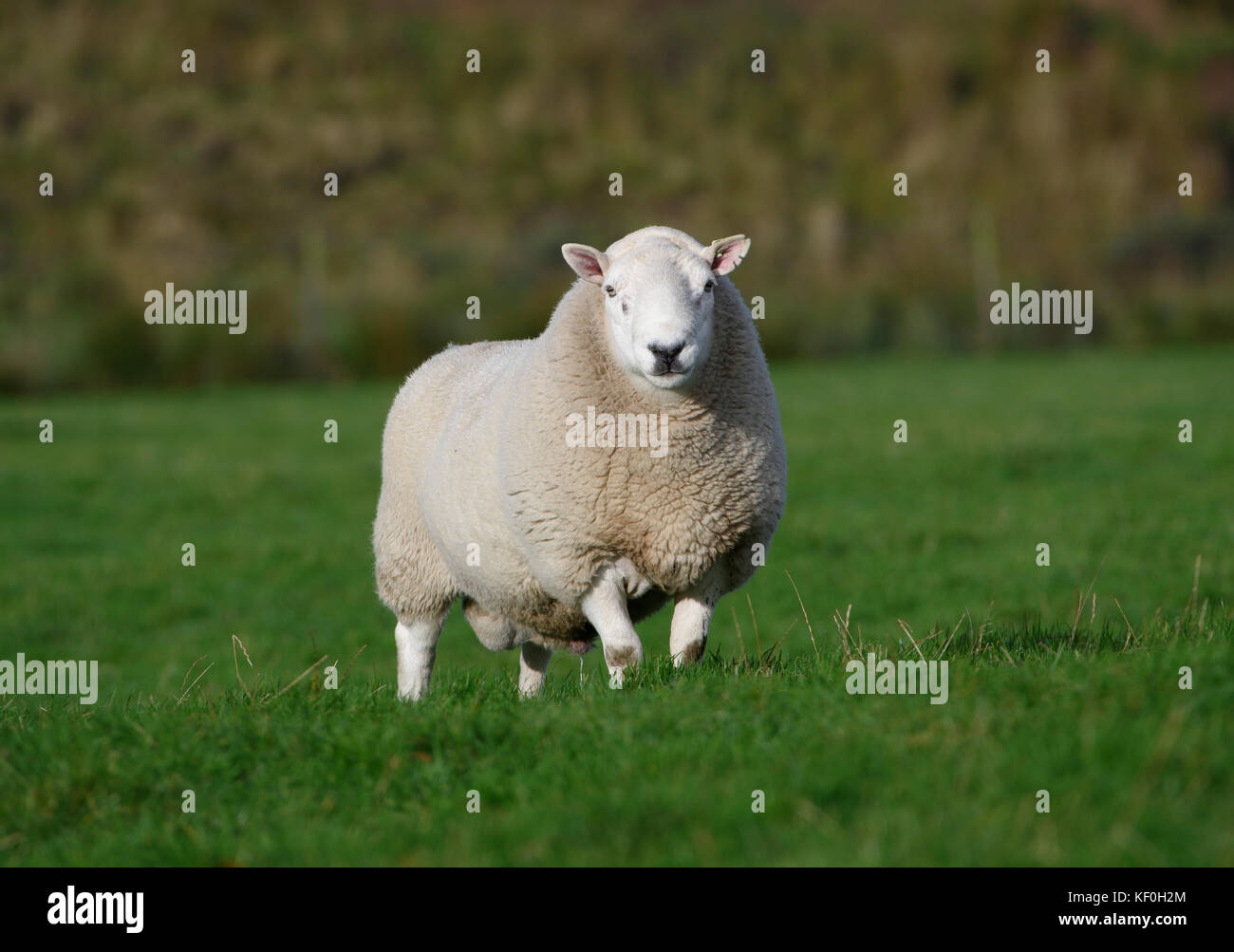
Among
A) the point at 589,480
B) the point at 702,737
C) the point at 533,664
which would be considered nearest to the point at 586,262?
the point at 589,480

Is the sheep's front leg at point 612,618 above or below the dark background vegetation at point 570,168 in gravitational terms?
below

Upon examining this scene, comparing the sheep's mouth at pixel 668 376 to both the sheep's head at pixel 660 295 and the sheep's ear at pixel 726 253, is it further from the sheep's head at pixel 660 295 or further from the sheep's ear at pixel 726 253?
the sheep's ear at pixel 726 253

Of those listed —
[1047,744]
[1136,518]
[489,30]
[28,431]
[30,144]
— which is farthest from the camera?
[489,30]

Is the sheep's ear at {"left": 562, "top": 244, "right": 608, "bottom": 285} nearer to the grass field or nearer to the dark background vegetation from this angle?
the grass field

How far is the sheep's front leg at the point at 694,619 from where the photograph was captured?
4.80 m

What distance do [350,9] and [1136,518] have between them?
58947 millimetres

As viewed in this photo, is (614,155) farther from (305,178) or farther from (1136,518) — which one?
(1136,518)

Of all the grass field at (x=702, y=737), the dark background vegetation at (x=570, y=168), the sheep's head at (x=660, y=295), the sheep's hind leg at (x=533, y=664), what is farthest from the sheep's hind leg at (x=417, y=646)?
the dark background vegetation at (x=570, y=168)

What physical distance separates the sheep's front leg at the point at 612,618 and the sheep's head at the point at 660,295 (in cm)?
67

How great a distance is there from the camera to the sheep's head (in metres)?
4.46

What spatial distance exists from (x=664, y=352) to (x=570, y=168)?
161 ft

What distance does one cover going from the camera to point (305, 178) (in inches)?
2078
